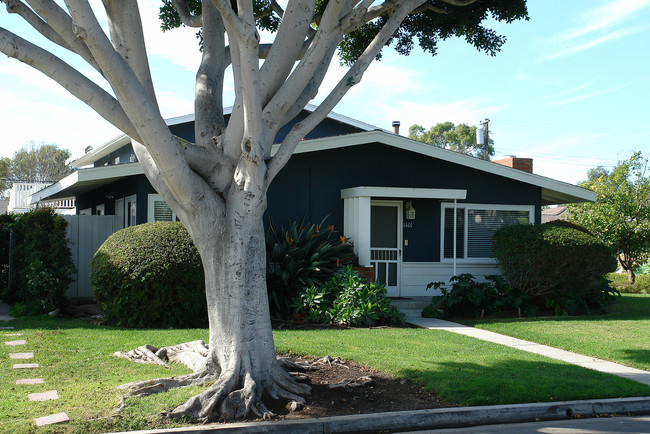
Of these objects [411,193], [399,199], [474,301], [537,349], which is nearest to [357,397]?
[537,349]

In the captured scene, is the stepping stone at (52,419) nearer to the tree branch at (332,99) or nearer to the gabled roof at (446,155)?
Result: the tree branch at (332,99)

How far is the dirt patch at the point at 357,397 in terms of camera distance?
6.14 m

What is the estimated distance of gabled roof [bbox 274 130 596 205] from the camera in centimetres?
1409

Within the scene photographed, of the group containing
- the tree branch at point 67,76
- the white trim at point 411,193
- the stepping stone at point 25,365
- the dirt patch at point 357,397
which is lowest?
the dirt patch at point 357,397

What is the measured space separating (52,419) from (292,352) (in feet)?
12.7

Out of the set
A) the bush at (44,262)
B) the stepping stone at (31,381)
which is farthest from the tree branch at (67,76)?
the bush at (44,262)

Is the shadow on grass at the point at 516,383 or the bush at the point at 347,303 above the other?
the bush at the point at 347,303

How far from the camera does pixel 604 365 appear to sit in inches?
337

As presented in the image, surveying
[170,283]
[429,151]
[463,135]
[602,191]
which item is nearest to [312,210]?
[429,151]

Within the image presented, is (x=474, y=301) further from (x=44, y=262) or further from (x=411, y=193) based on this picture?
(x=44, y=262)

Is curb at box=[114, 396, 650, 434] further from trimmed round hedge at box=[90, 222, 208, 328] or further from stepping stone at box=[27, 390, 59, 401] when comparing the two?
trimmed round hedge at box=[90, 222, 208, 328]

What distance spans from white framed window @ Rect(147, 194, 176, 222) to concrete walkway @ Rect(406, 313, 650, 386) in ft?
19.6

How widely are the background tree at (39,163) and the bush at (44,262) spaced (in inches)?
2143

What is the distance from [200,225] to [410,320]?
23.1ft
